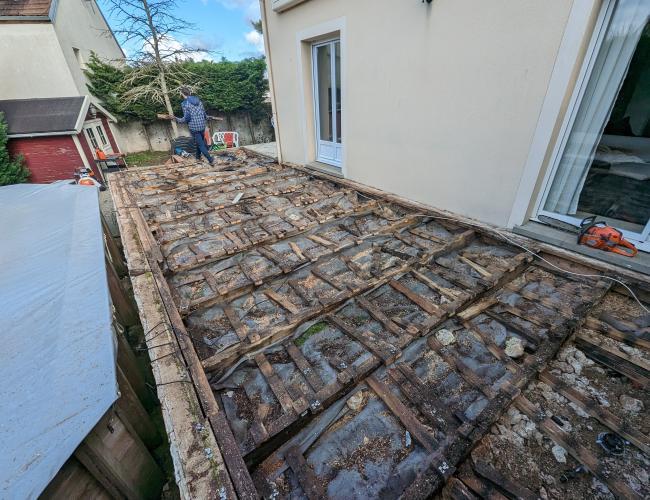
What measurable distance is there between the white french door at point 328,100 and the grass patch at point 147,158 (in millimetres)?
11368

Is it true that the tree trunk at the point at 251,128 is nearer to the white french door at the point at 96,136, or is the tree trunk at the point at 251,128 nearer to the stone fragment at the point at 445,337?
the white french door at the point at 96,136

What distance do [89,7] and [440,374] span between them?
22970 millimetres

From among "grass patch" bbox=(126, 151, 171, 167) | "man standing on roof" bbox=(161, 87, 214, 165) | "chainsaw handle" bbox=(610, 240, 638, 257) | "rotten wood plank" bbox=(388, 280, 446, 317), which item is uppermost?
"man standing on roof" bbox=(161, 87, 214, 165)

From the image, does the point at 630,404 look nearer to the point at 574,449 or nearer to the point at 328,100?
the point at 574,449

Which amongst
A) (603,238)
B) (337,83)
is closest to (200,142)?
(337,83)

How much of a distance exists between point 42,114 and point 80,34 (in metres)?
5.98

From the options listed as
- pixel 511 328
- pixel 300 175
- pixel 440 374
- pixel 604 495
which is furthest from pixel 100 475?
pixel 300 175

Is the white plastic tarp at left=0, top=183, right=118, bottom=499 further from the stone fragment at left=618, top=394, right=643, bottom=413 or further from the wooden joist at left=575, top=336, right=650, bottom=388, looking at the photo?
the wooden joist at left=575, top=336, right=650, bottom=388

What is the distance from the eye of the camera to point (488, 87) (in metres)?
3.20

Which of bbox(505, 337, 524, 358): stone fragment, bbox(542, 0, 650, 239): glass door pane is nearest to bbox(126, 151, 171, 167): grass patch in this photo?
bbox(542, 0, 650, 239): glass door pane

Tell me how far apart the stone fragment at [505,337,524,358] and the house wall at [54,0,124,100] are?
1705 cm

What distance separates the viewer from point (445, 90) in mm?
3607

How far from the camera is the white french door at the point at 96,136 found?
11188 millimetres

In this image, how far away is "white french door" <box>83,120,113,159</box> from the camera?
11.2 m
